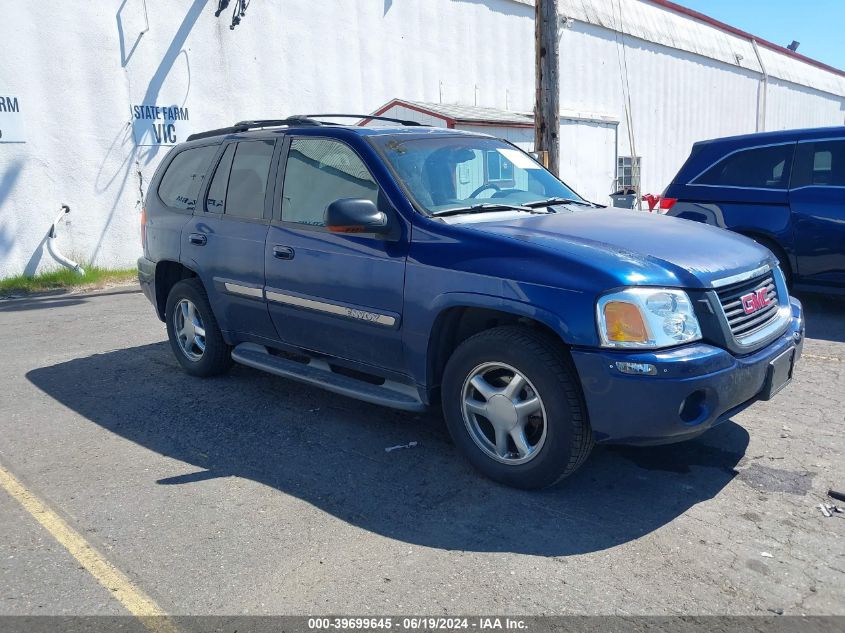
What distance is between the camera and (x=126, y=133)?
39.1ft

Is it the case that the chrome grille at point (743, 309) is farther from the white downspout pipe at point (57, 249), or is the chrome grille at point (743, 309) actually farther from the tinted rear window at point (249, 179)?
the white downspout pipe at point (57, 249)

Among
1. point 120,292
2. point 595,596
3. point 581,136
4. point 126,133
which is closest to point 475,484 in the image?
point 595,596

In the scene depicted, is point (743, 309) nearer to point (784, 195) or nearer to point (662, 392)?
point (662, 392)

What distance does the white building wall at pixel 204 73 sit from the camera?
11031mm

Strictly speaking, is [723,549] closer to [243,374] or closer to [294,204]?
[294,204]

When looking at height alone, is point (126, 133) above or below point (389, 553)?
above

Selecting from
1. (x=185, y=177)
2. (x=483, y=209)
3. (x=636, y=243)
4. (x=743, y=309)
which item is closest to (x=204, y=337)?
(x=185, y=177)

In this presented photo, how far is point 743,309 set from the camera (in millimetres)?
3773

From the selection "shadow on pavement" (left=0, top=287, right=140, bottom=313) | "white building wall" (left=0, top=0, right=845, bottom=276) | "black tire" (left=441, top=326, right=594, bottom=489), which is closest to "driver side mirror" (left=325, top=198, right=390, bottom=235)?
"black tire" (left=441, top=326, right=594, bottom=489)

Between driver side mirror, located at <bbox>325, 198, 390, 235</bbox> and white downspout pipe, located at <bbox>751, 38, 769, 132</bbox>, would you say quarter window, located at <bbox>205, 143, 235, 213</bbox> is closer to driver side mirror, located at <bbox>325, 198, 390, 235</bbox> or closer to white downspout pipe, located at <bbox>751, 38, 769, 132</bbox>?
driver side mirror, located at <bbox>325, 198, 390, 235</bbox>

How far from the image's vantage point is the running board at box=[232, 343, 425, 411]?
426 cm

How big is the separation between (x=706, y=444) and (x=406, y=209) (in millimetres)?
2195

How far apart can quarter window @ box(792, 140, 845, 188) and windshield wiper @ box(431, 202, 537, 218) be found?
4.19 metres

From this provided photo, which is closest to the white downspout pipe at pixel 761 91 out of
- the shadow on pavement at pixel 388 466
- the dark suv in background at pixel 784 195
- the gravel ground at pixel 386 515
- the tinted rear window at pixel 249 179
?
the dark suv in background at pixel 784 195
